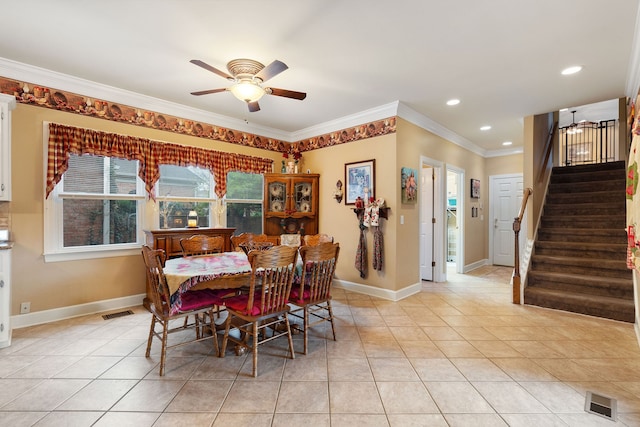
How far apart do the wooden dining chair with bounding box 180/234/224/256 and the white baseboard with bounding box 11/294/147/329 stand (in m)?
1.10

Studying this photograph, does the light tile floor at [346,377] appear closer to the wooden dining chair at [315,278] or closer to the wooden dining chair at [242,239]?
the wooden dining chair at [315,278]

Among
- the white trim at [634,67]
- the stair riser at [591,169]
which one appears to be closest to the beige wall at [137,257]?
the stair riser at [591,169]

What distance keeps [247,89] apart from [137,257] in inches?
104

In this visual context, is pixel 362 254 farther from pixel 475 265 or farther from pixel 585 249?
pixel 475 265

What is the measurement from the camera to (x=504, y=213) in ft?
21.5

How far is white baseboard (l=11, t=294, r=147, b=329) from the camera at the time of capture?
3.03m

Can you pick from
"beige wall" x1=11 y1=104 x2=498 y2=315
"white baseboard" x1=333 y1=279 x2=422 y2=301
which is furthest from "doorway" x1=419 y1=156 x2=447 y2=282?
"white baseboard" x1=333 y1=279 x2=422 y2=301

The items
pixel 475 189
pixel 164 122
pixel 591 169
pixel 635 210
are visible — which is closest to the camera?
pixel 635 210

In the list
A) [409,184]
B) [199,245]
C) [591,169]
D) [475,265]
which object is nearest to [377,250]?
[409,184]

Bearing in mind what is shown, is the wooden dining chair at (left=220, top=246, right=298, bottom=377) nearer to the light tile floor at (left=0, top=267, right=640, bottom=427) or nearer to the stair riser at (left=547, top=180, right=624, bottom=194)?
the light tile floor at (left=0, top=267, right=640, bottom=427)

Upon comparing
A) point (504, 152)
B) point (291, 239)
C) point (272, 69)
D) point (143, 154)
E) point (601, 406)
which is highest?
point (504, 152)

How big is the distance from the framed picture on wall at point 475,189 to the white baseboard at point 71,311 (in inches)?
241

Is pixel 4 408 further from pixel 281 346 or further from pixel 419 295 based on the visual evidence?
pixel 419 295

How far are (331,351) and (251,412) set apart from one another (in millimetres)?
942
